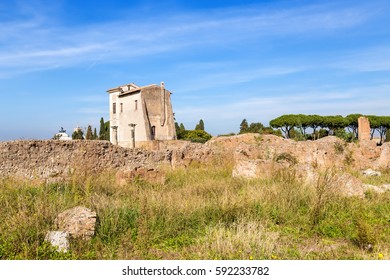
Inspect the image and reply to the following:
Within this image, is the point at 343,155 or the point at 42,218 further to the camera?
the point at 343,155

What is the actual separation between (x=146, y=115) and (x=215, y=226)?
3316 centimetres

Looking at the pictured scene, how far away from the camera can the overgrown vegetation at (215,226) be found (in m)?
4.49

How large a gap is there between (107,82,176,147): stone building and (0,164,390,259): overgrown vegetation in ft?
98.9

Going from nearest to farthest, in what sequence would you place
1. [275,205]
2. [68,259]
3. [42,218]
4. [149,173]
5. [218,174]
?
[68,259] < [42,218] < [275,205] < [149,173] < [218,174]

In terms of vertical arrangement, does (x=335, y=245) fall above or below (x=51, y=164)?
below

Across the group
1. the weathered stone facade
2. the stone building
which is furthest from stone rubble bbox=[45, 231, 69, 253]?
the stone building

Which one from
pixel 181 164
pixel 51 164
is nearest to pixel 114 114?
pixel 181 164

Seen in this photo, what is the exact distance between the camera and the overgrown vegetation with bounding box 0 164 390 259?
177 inches

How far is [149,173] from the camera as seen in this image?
10297mm

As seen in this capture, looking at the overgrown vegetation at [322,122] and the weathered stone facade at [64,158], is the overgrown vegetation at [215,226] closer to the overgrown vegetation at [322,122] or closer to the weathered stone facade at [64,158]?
the weathered stone facade at [64,158]

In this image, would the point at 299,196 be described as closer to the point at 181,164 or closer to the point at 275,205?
the point at 275,205

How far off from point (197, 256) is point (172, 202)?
2.11m

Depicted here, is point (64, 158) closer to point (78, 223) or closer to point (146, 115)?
point (78, 223)

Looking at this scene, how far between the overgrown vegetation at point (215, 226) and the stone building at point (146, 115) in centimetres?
3016
